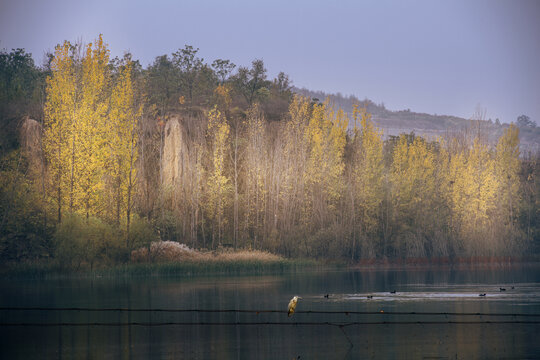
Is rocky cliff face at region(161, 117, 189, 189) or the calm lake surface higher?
rocky cliff face at region(161, 117, 189, 189)

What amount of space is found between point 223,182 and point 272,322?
29091 mm

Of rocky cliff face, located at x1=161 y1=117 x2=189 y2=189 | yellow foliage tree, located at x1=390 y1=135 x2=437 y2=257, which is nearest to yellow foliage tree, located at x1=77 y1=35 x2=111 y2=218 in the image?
rocky cliff face, located at x1=161 y1=117 x2=189 y2=189

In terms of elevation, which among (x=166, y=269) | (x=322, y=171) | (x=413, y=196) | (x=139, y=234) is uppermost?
(x=322, y=171)

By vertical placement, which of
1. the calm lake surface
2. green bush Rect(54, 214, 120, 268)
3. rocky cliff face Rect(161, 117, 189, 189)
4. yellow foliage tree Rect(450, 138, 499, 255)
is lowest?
the calm lake surface

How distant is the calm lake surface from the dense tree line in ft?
22.5

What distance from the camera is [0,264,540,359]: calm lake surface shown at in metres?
14.0

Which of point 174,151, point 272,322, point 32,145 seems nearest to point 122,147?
point 32,145

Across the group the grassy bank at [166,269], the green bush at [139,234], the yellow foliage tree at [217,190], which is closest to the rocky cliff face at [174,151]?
the yellow foliage tree at [217,190]

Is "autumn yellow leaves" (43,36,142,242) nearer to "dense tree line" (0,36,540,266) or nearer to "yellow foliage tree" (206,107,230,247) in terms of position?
"dense tree line" (0,36,540,266)

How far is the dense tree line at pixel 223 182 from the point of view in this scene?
37656 mm

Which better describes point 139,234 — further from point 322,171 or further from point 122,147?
point 322,171

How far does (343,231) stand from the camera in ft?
152

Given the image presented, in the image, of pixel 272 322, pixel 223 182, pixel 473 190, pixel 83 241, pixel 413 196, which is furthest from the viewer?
pixel 473 190

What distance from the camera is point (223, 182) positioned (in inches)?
1822
